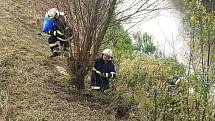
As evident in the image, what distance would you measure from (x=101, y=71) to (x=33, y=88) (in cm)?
130

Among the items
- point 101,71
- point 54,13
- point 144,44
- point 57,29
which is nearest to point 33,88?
point 101,71

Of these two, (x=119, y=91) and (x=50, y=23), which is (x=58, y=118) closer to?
(x=119, y=91)

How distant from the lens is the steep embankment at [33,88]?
6070 mm

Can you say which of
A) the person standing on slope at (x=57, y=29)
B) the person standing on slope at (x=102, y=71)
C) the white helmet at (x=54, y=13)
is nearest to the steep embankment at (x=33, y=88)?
the person standing on slope at (x=57, y=29)

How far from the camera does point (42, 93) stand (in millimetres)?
6766

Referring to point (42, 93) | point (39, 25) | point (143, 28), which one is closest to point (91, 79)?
point (42, 93)

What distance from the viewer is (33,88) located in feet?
22.3

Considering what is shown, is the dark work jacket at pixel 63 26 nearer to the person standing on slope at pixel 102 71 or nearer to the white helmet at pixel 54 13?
the white helmet at pixel 54 13

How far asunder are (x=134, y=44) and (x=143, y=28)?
309cm

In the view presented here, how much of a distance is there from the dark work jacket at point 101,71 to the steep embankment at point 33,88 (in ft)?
1.57

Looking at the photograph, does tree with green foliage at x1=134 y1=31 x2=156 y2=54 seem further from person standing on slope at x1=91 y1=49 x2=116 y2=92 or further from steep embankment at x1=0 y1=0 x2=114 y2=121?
person standing on slope at x1=91 y1=49 x2=116 y2=92

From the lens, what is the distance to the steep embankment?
6.07 meters

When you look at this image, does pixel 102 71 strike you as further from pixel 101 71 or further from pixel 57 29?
pixel 57 29

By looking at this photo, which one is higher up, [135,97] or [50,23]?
[50,23]
